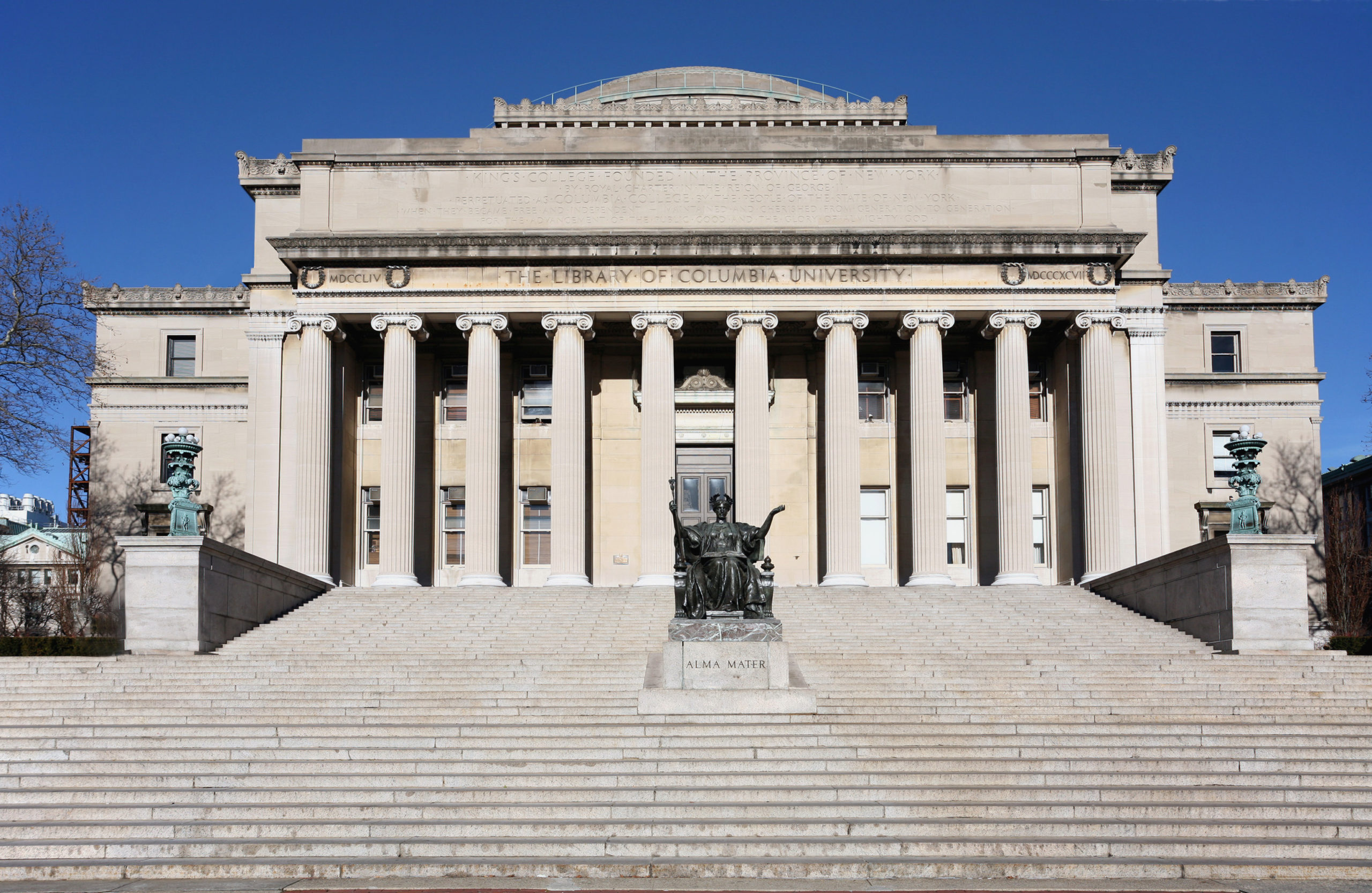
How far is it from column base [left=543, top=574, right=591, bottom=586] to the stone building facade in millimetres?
103

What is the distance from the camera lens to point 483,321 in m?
40.5

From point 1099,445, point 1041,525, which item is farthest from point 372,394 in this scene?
point 1099,445

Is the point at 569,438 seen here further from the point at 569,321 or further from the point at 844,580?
the point at 844,580

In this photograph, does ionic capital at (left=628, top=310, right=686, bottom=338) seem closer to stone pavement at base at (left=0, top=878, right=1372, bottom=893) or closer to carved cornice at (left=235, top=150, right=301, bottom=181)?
carved cornice at (left=235, top=150, right=301, bottom=181)

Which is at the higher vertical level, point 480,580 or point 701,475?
point 701,475

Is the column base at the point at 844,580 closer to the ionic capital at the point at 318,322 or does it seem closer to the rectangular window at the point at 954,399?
the rectangular window at the point at 954,399

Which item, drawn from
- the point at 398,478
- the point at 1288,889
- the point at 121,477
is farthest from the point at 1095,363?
→ the point at 121,477

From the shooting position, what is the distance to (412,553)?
40156mm

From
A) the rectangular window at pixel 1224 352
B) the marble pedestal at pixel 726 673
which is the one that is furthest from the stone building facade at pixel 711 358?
the marble pedestal at pixel 726 673

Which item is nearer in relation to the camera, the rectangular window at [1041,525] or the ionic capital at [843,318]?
the ionic capital at [843,318]

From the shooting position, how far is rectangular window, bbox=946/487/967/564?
4338cm

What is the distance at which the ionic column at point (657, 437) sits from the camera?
130ft

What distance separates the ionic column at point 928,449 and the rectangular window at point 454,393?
1412 centimetres

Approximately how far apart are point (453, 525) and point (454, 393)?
428cm
